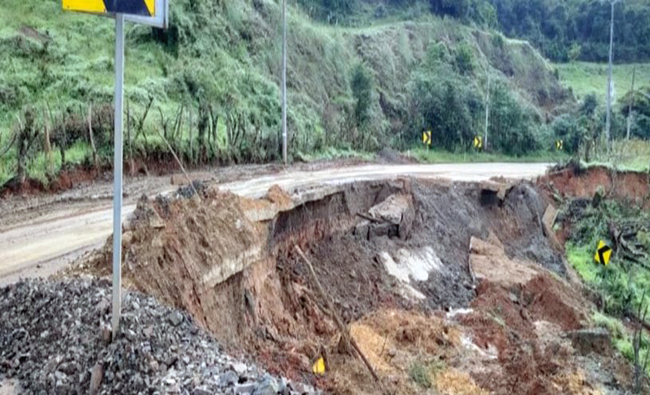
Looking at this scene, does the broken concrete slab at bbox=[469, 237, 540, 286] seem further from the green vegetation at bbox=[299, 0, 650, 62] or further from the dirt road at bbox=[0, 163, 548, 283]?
the green vegetation at bbox=[299, 0, 650, 62]

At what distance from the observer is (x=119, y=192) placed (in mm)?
6086

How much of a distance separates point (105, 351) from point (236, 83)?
1044 inches

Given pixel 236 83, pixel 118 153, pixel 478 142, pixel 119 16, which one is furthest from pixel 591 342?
pixel 478 142

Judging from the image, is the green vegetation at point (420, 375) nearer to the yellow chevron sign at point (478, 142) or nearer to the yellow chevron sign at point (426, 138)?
the yellow chevron sign at point (426, 138)

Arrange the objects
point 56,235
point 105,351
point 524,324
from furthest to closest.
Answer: point 524,324, point 56,235, point 105,351

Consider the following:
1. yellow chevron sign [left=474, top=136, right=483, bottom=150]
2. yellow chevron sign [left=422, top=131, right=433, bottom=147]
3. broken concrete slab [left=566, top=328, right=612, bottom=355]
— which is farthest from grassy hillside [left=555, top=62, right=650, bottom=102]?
broken concrete slab [left=566, top=328, right=612, bottom=355]

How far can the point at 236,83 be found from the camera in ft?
104

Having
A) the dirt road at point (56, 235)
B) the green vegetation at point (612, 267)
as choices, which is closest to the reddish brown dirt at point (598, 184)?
the green vegetation at point (612, 267)

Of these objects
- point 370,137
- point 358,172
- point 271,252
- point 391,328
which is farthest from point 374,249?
point 370,137

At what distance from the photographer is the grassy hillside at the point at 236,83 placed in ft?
71.1

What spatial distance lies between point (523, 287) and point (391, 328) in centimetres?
740

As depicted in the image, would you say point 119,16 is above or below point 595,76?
below

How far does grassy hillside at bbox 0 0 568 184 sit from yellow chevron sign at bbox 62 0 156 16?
10.9 meters

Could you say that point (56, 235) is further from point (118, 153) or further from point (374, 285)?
point (374, 285)
